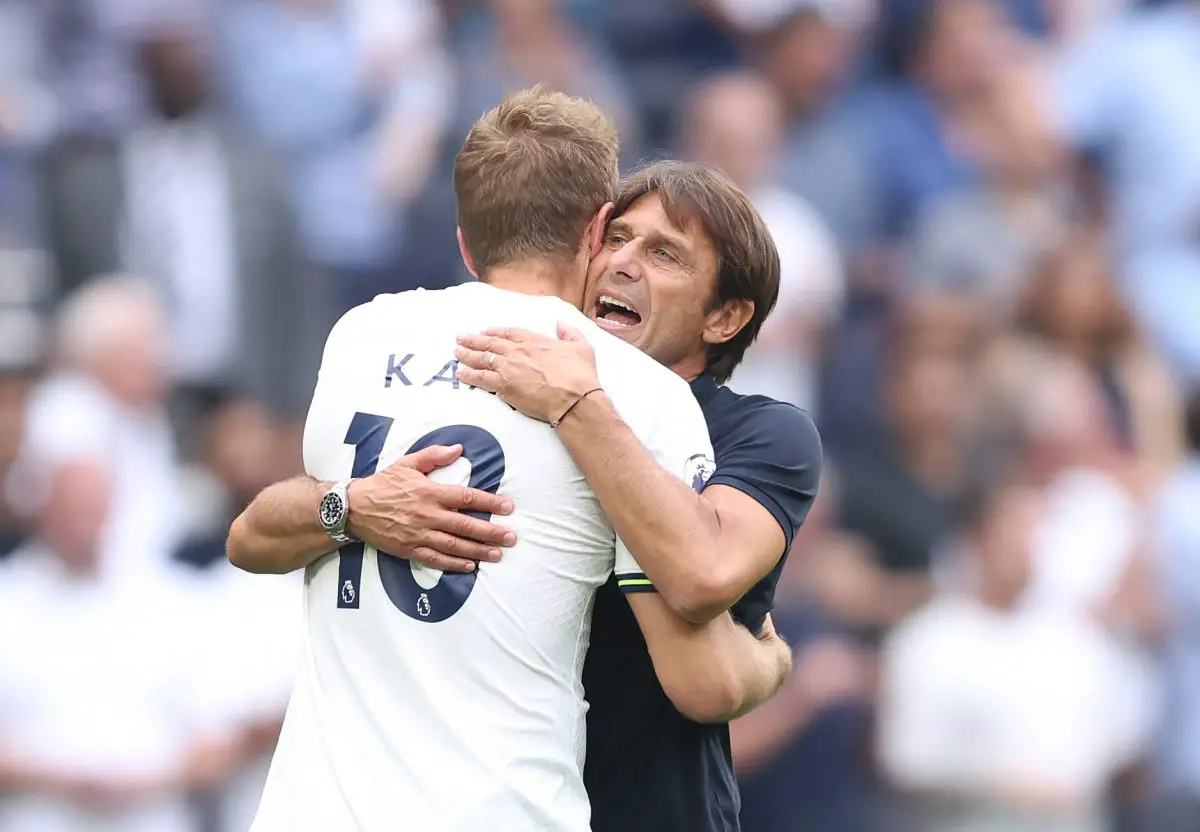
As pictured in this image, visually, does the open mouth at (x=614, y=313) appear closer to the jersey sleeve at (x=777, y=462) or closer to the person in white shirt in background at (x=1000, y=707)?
the jersey sleeve at (x=777, y=462)

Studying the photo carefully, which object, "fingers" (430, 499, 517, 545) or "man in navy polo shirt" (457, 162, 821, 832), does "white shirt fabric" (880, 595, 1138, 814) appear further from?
"fingers" (430, 499, 517, 545)

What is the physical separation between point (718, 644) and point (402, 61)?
6266mm

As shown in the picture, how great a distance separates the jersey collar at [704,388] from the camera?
3725 millimetres

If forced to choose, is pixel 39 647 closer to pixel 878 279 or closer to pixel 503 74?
pixel 503 74

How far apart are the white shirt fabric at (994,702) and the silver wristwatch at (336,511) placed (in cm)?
443

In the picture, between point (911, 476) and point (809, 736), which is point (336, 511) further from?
point (911, 476)

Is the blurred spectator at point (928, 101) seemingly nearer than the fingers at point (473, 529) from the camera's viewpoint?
No

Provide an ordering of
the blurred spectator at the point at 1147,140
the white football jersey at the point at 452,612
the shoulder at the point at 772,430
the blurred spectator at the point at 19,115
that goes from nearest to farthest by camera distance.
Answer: the white football jersey at the point at 452,612, the shoulder at the point at 772,430, the blurred spectator at the point at 19,115, the blurred spectator at the point at 1147,140

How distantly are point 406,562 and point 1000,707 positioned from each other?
4427 millimetres

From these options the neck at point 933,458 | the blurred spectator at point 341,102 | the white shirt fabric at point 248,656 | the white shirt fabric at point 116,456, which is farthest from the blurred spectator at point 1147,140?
the white shirt fabric at point 116,456

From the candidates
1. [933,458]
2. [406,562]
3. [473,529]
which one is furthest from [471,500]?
[933,458]

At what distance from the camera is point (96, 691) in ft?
22.3

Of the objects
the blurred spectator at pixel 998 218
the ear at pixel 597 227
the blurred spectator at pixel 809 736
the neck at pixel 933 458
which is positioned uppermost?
the ear at pixel 597 227

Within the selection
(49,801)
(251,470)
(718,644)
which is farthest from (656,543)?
(251,470)
